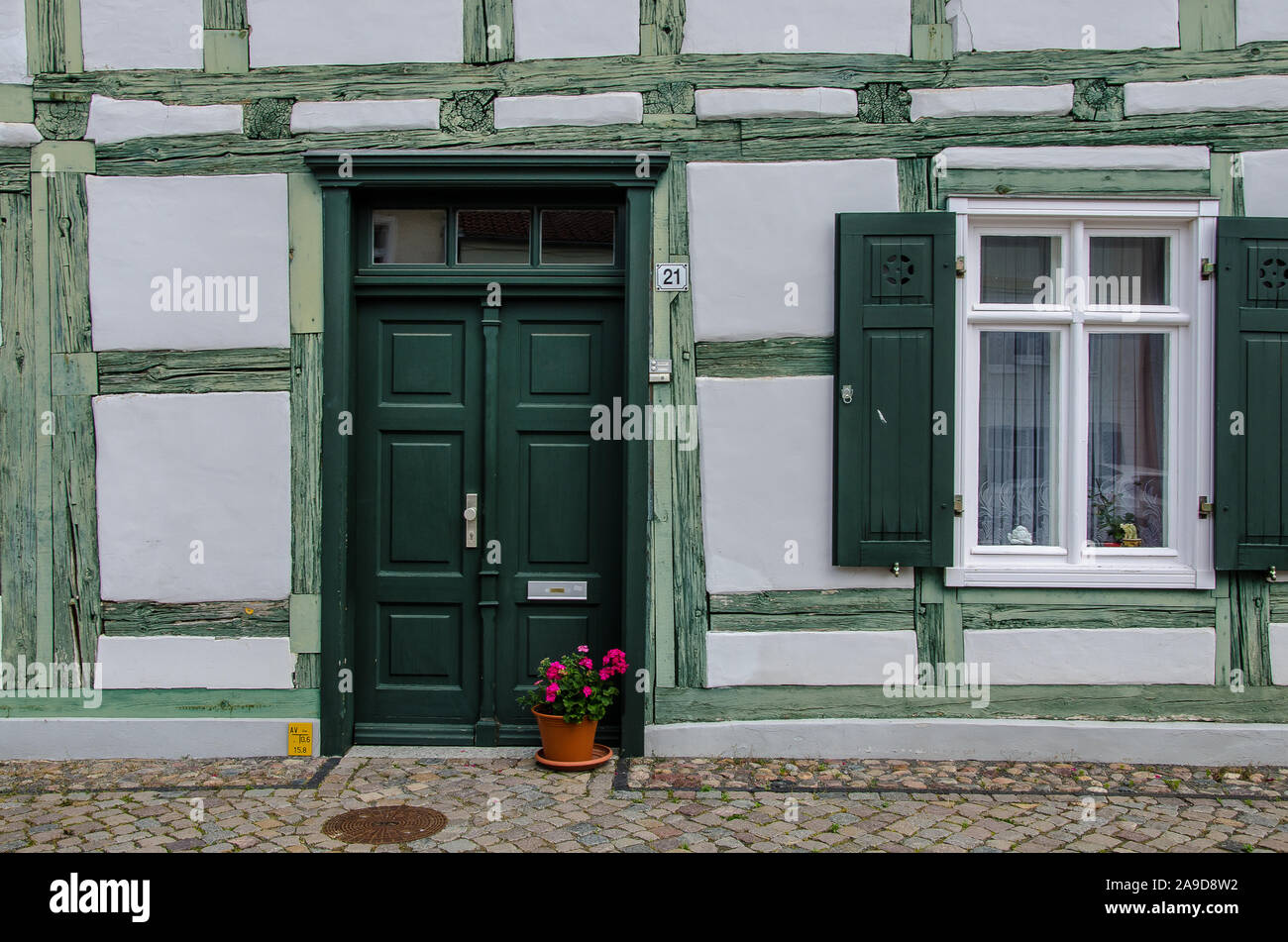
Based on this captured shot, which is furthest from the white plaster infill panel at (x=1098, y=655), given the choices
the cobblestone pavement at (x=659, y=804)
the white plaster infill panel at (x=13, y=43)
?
the white plaster infill panel at (x=13, y=43)

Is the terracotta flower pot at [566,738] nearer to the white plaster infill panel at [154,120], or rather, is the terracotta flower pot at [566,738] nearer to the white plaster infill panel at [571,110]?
the white plaster infill panel at [571,110]

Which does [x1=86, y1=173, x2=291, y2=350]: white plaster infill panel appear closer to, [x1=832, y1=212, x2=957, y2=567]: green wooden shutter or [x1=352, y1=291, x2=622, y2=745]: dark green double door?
[x1=352, y1=291, x2=622, y2=745]: dark green double door

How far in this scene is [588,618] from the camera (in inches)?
209

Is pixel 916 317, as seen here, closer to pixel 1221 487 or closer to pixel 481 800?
pixel 1221 487

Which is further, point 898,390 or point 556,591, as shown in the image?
point 556,591

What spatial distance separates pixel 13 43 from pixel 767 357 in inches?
157

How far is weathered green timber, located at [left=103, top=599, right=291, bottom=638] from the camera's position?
5.15 metres

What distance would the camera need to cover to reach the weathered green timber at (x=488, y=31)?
16.8 feet

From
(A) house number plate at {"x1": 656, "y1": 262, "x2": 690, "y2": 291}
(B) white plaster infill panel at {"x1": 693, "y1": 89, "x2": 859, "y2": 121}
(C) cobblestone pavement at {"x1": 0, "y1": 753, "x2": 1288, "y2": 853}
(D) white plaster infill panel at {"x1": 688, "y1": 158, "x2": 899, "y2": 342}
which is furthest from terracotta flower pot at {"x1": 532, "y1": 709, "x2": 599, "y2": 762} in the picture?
(B) white plaster infill panel at {"x1": 693, "y1": 89, "x2": 859, "y2": 121}

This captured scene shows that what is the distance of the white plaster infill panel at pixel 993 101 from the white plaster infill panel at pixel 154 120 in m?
3.35

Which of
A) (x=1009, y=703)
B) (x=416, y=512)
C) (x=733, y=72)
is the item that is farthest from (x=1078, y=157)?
(x=416, y=512)

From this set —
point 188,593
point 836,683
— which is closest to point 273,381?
point 188,593

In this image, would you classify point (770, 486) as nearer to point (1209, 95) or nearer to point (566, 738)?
Answer: point (566, 738)

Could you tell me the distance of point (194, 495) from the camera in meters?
5.15
